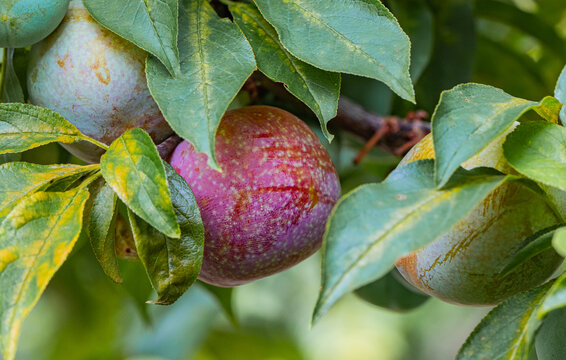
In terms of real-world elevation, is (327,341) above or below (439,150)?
below

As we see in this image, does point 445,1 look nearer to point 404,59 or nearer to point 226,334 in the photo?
point 404,59

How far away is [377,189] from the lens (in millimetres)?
388

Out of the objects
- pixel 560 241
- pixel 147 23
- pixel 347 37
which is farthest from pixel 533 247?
pixel 147 23

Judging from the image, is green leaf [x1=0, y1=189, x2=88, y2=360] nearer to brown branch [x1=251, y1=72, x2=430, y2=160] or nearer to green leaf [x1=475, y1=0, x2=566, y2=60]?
brown branch [x1=251, y1=72, x2=430, y2=160]

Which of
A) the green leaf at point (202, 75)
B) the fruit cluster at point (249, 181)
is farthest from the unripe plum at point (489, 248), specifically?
the green leaf at point (202, 75)

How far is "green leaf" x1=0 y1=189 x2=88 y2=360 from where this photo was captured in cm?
36

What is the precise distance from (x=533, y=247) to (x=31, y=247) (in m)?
0.31

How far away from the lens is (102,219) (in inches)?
17.7

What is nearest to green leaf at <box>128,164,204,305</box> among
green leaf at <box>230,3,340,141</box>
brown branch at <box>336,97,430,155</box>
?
green leaf at <box>230,3,340,141</box>

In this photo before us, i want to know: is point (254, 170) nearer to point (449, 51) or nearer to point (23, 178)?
point (23, 178)

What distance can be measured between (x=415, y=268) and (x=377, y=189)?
0.12 meters

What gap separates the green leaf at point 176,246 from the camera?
0.43 m

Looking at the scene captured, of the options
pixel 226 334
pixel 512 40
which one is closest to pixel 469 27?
pixel 512 40

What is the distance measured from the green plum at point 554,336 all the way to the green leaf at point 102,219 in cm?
30
